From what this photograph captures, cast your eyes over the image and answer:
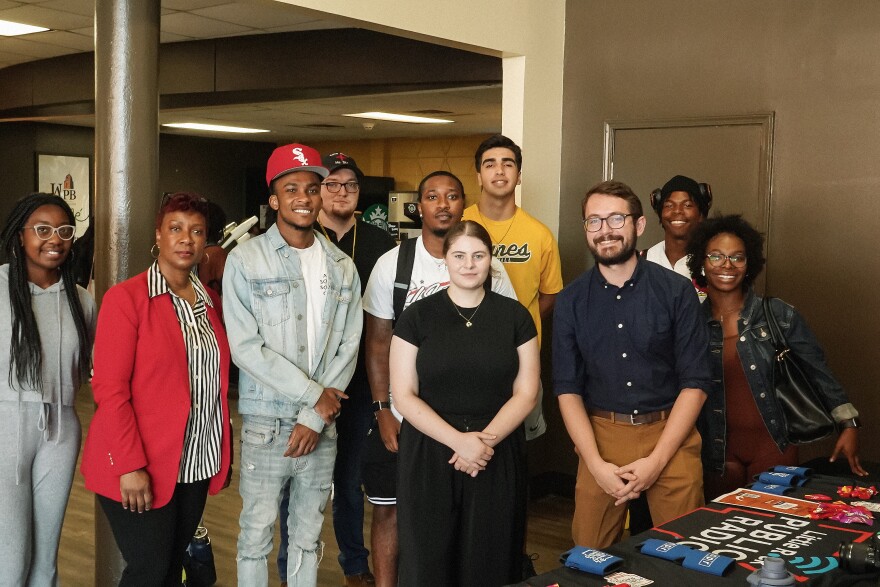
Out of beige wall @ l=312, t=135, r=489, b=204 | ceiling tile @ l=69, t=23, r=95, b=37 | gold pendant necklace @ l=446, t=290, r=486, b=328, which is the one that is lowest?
gold pendant necklace @ l=446, t=290, r=486, b=328

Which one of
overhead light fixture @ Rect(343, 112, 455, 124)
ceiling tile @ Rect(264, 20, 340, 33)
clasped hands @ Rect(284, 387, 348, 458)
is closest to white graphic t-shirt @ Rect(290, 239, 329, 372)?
clasped hands @ Rect(284, 387, 348, 458)

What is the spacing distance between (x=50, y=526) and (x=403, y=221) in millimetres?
11151

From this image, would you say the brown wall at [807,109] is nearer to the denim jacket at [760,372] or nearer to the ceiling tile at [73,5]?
the denim jacket at [760,372]

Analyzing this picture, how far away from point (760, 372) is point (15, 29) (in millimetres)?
6829

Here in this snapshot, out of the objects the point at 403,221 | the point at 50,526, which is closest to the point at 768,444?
the point at 50,526

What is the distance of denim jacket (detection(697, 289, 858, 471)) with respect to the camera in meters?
3.44

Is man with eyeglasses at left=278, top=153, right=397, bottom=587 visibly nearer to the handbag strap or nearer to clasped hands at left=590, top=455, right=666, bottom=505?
clasped hands at left=590, top=455, right=666, bottom=505

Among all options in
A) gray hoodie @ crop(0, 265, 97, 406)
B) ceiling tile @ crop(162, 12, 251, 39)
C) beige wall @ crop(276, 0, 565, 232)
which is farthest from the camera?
ceiling tile @ crop(162, 12, 251, 39)

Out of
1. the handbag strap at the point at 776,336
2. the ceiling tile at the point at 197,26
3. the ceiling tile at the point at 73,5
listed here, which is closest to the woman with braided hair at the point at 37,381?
the handbag strap at the point at 776,336

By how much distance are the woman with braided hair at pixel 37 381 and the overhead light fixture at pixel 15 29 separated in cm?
519

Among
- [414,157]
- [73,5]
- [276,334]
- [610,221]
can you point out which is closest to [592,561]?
[610,221]

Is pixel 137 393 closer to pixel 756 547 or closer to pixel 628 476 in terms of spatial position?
pixel 628 476

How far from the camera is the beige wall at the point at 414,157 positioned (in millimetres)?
13664

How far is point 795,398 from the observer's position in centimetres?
345
